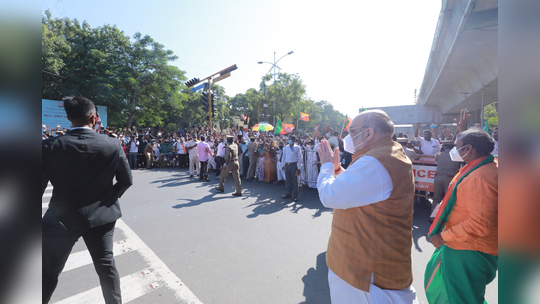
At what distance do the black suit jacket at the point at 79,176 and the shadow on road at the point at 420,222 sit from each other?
187 inches

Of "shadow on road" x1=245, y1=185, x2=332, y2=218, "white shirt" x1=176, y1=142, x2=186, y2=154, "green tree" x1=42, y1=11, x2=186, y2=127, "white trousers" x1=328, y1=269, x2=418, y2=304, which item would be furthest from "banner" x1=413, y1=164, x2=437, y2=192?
"green tree" x1=42, y1=11, x2=186, y2=127

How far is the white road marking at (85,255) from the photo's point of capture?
149 inches

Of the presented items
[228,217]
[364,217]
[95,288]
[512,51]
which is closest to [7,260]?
[512,51]

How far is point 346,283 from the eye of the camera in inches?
72.7

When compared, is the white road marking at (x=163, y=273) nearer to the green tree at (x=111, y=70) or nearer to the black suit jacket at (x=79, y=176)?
the black suit jacket at (x=79, y=176)

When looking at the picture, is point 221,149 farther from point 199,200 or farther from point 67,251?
point 67,251

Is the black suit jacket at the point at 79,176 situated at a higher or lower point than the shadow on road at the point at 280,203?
higher

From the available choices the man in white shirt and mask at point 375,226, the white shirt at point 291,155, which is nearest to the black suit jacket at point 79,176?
the man in white shirt and mask at point 375,226

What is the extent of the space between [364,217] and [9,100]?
1847 millimetres

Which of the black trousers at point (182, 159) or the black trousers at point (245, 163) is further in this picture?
the black trousers at point (182, 159)

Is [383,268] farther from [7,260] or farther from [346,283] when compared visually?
[7,260]

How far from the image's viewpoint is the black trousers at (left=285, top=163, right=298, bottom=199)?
779 centimetres

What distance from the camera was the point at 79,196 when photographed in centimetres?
231

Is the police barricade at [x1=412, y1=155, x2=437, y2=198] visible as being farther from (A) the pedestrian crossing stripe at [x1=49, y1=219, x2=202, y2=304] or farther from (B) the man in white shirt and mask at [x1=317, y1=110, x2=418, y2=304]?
(A) the pedestrian crossing stripe at [x1=49, y1=219, x2=202, y2=304]
